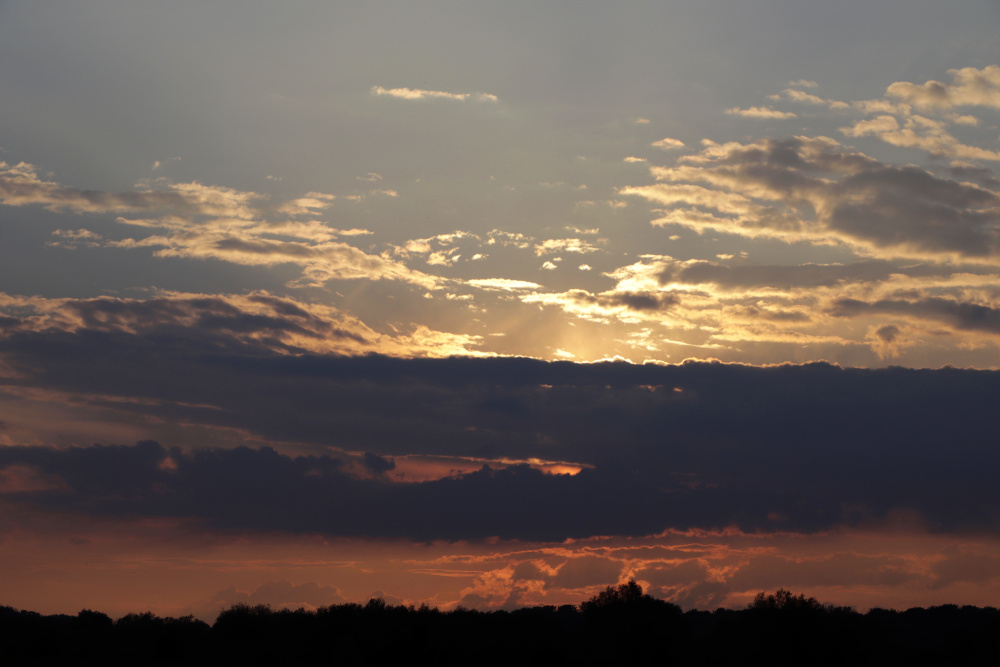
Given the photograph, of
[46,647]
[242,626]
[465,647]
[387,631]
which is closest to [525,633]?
[465,647]

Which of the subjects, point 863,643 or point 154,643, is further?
point 154,643

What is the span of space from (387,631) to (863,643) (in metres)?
83.6

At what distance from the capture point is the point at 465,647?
165 metres

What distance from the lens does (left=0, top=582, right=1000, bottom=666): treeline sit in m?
146

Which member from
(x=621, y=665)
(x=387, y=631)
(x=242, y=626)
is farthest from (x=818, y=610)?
(x=242, y=626)

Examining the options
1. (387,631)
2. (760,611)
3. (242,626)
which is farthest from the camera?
(242,626)

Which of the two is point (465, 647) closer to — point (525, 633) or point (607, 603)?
point (525, 633)

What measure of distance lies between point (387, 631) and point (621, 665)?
146ft

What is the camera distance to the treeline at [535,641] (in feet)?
479

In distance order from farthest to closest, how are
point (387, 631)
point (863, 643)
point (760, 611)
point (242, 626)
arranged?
1. point (242, 626)
2. point (387, 631)
3. point (760, 611)
4. point (863, 643)

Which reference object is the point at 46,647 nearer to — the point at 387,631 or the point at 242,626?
the point at 242,626

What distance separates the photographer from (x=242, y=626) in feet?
630

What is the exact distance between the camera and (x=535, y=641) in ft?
558

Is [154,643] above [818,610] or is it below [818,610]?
below
